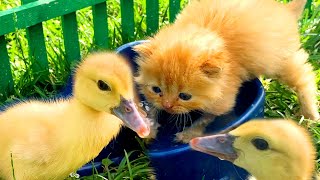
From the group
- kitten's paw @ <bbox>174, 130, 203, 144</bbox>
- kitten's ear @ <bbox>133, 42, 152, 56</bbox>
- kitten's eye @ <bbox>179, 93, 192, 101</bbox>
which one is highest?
kitten's ear @ <bbox>133, 42, 152, 56</bbox>

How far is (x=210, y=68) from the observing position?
2736 mm

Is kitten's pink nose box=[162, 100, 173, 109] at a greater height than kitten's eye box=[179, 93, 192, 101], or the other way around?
kitten's eye box=[179, 93, 192, 101]

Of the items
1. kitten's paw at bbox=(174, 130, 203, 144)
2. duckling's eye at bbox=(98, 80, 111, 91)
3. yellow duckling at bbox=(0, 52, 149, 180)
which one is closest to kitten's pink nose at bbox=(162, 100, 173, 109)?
kitten's paw at bbox=(174, 130, 203, 144)

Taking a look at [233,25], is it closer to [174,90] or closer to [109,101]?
[174,90]

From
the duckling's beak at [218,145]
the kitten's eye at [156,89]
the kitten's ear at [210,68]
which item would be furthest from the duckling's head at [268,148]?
the kitten's eye at [156,89]

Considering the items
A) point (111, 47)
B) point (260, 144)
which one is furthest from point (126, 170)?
point (111, 47)

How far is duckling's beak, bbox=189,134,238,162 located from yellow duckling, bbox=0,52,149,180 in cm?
20

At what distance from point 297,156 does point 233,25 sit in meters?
0.90

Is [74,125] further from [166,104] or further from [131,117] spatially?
[166,104]

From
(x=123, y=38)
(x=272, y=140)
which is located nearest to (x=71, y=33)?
(x=123, y=38)

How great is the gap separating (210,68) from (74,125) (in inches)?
23.8

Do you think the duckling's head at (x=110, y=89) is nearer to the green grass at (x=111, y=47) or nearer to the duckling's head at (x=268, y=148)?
the duckling's head at (x=268, y=148)

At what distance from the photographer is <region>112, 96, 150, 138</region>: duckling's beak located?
2.41 metres

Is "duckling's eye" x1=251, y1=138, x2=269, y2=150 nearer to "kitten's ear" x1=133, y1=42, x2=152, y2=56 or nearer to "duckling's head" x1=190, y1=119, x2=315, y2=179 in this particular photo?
"duckling's head" x1=190, y1=119, x2=315, y2=179
